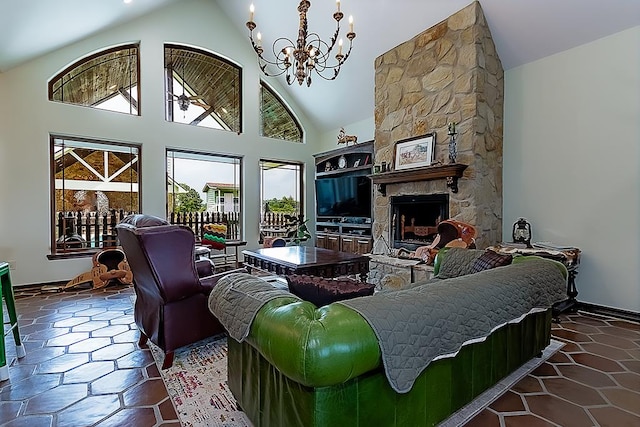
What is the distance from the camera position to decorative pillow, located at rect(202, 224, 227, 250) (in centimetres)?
566

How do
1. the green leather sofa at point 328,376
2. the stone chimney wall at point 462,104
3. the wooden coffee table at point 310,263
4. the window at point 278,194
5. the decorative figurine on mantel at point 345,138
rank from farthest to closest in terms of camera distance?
1. the window at point 278,194
2. the decorative figurine on mantel at point 345,138
3. the stone chimney wall at point 462,104
4. the wooden coffee table at point 310,263
5. the green leather sofa at point 328,376

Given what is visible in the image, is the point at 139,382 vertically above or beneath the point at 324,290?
beneath

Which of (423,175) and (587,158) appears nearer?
(587,158)

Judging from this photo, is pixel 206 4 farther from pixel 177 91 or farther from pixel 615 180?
pixel 615 180

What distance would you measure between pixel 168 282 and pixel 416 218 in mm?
3753

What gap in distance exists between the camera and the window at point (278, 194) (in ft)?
23.3

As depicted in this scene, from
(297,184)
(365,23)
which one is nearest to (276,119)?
(297,184)

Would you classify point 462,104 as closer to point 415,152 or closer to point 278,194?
point 415,152

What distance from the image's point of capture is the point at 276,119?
289 inches

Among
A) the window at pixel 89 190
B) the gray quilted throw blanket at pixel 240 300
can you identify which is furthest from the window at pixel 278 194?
the gray quilted throw blanket at pixel 240 300

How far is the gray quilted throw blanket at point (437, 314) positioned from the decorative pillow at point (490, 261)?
364 mm

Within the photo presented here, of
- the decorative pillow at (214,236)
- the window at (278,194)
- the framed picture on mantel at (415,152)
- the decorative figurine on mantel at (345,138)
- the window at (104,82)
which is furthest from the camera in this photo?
the window at (278,194)

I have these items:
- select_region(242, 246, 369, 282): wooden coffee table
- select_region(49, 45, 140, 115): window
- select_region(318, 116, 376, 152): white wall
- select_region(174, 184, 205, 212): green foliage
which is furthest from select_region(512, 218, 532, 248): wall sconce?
select_region(49, 45, 140, 115): window

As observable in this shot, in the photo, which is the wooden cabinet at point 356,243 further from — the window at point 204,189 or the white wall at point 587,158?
the white wall at point 587,158
